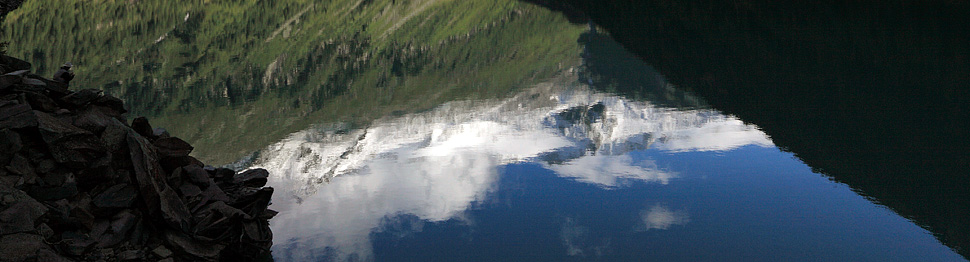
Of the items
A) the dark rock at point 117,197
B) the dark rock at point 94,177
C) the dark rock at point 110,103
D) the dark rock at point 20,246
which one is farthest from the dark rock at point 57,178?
Result: the dark rock at point 110,103

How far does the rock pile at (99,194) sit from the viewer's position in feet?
55.7

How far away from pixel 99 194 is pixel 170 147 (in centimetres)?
353

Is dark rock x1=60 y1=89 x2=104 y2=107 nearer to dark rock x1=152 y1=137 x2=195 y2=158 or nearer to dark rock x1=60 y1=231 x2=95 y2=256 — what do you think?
dark rock x1=152 y1=137 x2=195 y2=158

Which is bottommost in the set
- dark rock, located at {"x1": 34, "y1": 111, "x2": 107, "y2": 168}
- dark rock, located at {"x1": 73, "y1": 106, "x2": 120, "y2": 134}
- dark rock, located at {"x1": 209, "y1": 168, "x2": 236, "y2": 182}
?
dark rock, located at {"x1": 209, "y1": 168, "x2": 236, "y2": 182}

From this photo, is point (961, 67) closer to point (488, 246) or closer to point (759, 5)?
point (488, 246)

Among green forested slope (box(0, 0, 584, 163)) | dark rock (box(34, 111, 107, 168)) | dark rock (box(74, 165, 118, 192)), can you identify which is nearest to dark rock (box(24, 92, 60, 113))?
dark rock (box(34, 111, 107, 168))

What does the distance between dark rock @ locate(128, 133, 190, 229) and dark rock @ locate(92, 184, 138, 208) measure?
0.85ft

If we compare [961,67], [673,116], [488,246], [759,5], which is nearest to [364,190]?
[488,246]

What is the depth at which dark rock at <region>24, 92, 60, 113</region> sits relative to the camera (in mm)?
19422

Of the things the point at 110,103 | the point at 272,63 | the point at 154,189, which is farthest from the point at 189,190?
the point at 272,63

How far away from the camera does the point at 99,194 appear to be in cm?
1859

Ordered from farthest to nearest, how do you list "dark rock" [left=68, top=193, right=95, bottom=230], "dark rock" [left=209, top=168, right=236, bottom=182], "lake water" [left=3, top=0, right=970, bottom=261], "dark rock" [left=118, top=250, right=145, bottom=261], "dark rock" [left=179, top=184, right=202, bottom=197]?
"dark rock" [left=209, top=168, right=236, bottom=182]
"lake water" [left=3, top=0, right=970, bottom=261]
"dark rock" [left=179, top=184, right=202, bottom=197]
"dark rock" [left=118, top=250, right=145, bottom=261]
"dark rock" [left=68, top=193, right=95, bottom=230]

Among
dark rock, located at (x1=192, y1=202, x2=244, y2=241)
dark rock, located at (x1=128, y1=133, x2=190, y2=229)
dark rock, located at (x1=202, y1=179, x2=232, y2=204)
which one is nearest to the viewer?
dark rock, located at (x1=128, y1=133, x2=190, y2=229)

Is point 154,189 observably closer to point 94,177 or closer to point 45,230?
point 94,177
